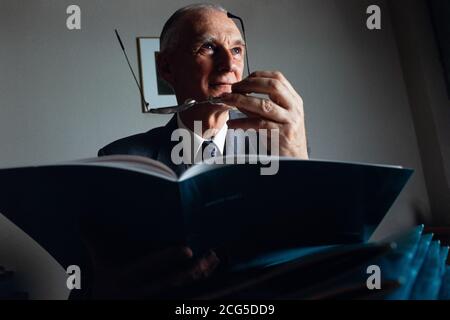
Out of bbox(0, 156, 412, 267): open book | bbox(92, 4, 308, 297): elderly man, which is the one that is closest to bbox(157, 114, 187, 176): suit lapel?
bbox(92, 4, 308, 297): elderly man

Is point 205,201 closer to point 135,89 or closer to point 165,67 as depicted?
point 165,67

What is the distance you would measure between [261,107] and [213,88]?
1.22 ft

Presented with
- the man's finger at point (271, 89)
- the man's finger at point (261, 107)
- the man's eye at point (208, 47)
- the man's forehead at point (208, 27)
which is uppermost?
the man's forehead at point (208, 27)

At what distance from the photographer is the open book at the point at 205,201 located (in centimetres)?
49

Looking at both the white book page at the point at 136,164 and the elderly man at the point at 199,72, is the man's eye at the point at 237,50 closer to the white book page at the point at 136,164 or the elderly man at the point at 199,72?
the elderly man at the point at 199,72

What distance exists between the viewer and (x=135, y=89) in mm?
2027

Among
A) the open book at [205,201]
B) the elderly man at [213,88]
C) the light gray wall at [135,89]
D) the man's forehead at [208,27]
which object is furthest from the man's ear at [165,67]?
the open book at [205,201]

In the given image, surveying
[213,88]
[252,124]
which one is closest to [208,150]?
[213,88]

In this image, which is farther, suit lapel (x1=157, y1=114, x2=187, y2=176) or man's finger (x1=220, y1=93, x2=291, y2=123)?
suit lapel (x1=157, y1=114, x2=187, y2=176)

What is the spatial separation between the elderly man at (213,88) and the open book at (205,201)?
38cm

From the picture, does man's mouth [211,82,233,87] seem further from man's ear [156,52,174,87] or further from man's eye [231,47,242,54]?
man's ear [156,52,174,87]

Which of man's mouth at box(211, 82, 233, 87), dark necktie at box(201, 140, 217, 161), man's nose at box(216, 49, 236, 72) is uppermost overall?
man's nose at box(216, 49, 236, 72)

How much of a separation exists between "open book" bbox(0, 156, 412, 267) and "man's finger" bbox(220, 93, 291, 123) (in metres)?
0.39

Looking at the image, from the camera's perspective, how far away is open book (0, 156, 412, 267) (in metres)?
0.49
